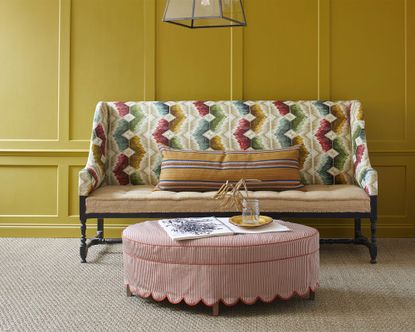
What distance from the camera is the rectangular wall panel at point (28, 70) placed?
4355 millimetres

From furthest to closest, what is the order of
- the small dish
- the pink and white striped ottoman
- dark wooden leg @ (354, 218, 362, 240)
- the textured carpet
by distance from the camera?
dark wooden leg @ (354, 218, 362, 240)
the small dish
the pink and white striped ottoman
the textured carpet

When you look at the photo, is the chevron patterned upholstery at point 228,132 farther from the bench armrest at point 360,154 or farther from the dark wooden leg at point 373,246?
the dark wooden leg at point 373,246

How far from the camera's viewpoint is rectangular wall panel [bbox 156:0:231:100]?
4.34m

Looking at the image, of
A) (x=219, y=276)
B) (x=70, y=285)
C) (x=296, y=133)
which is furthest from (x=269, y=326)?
(x=296, y=133)

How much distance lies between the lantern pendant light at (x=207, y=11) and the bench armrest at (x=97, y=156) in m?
1.31

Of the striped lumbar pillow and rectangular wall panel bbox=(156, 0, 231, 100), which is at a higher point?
rectangular wall panel bbox=(156, 0, 231, 100)

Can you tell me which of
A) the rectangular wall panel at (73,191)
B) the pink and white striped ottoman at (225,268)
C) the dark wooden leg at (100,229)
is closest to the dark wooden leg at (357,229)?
the pink and white striped ottoman at (225,268)

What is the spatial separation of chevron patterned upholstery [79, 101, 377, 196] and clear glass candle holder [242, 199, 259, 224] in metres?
1.34

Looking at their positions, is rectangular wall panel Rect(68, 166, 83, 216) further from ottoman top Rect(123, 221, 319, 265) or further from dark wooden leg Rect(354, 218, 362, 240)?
dark wooden leg Rect(354, 218, 362, 240)

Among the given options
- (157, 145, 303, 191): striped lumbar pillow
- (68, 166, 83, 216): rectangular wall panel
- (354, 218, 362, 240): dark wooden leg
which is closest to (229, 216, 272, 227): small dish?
(157, 145, 303, 191): striped lumbar pillow

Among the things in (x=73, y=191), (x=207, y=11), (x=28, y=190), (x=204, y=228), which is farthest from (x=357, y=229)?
(x=28, y=190)

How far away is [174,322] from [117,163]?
189 cm

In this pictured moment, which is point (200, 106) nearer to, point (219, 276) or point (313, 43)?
point (313, 43)

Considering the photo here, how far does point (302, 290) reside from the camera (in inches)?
102
